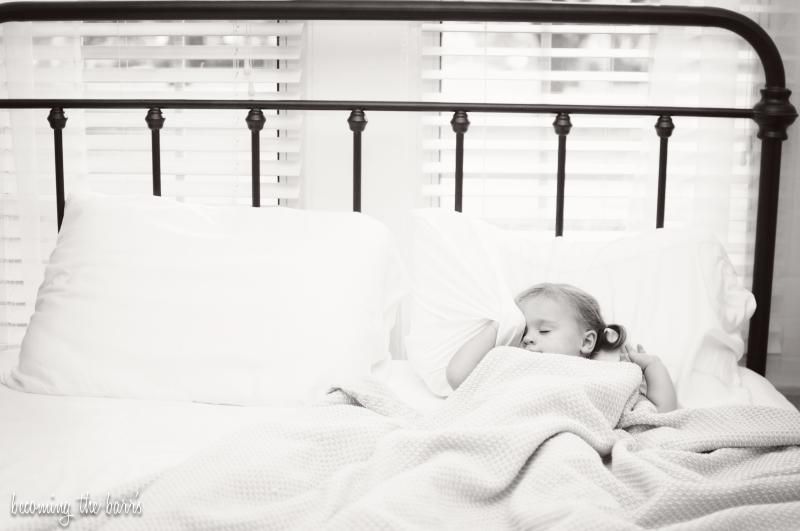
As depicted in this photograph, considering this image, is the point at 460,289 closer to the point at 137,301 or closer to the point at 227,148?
the point at 137,301

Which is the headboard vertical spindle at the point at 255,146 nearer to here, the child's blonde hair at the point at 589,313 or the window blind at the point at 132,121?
the window blind at the point at 132,121

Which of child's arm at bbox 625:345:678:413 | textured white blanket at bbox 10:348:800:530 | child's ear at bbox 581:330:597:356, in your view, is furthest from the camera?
child's ear at bbox 581:330:597:356

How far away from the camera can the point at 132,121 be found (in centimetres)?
199

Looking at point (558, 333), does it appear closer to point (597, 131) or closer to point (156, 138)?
point (597, 131)

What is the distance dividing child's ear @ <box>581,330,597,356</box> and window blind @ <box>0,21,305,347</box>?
78cm

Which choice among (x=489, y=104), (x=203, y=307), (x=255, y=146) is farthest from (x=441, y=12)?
(x=203, y=307)

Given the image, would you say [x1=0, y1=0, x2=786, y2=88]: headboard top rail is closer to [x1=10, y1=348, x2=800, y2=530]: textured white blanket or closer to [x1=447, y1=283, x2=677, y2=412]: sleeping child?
[x1=447, y1=283, x2=677, y2=412]: sleeping child

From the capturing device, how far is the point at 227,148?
1.98m

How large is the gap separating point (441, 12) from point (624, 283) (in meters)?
0.62

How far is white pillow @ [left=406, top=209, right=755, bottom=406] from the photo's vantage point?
153cm

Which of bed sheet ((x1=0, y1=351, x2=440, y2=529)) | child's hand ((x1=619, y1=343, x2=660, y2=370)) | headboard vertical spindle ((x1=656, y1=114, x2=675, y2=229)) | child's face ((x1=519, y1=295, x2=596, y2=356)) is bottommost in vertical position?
bed sheet ((x1=0, y1=351, x2=440, y2=529))

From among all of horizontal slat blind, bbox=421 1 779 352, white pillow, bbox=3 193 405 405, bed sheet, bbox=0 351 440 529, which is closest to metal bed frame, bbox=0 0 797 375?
horizontal slat blind, bbox=421 1 779 352

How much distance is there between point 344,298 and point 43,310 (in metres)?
0.51

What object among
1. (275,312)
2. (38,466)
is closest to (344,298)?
(275,312)
